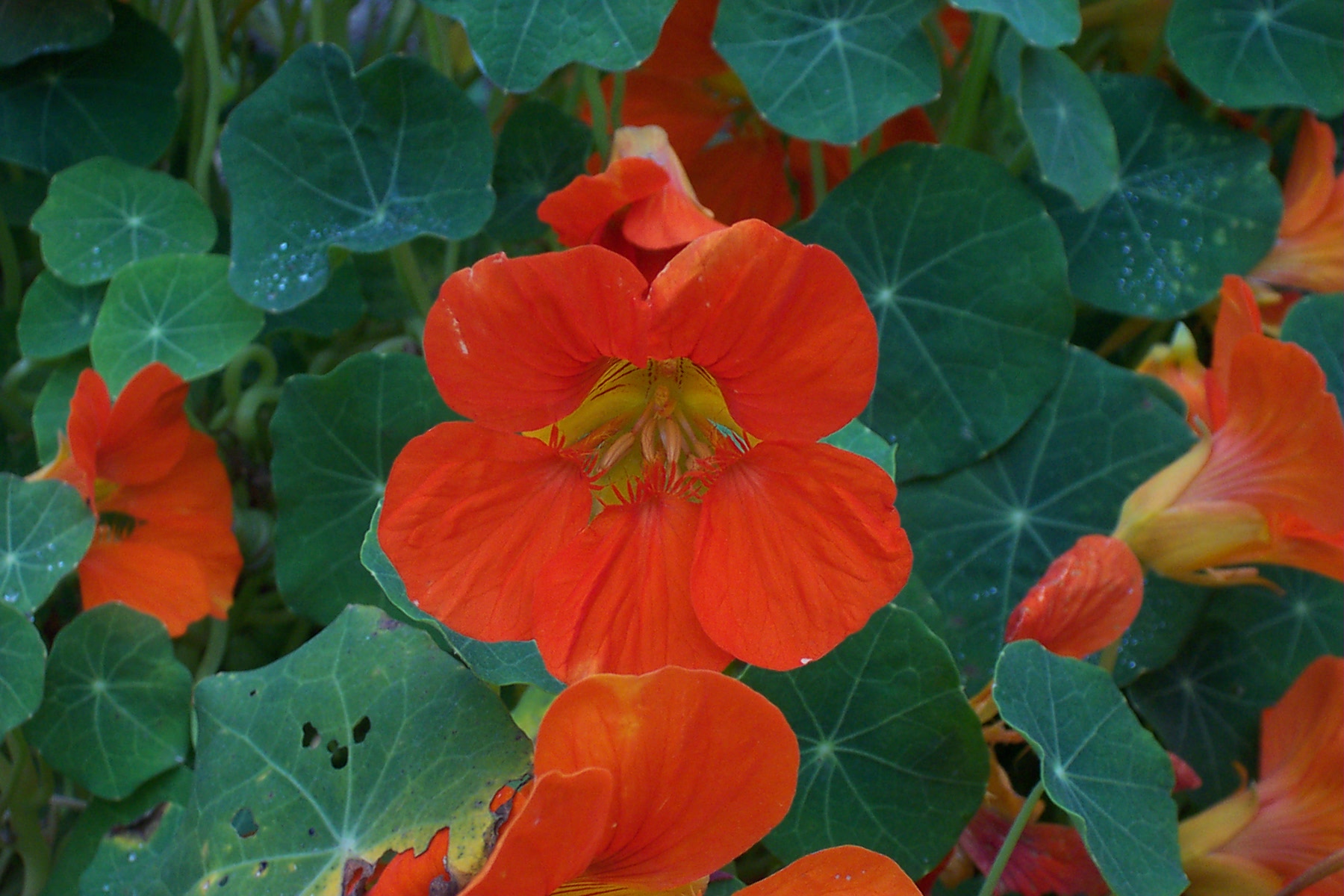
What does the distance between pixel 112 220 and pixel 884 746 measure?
0.88m

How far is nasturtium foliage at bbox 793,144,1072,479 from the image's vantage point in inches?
37.5

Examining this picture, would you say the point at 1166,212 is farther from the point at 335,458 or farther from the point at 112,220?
the point at 112,220

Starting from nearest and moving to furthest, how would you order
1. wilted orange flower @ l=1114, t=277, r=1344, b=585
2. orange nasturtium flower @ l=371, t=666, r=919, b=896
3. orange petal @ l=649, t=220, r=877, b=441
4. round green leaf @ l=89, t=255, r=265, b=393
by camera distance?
1. orange nasturtium flower @ l=371, t=666, r=919, b=896
2. orange petal @ l=649, t=220, r=877, b=441
3. wilted orange flower @ l=1114, t=277, r=1344, b=585
4. round green leaf @ l=89, t=255, r=265, b=393

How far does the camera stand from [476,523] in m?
0.57

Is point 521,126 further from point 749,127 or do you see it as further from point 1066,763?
point 1066,763

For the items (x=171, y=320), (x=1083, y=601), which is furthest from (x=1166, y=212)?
(x=171, y=320)

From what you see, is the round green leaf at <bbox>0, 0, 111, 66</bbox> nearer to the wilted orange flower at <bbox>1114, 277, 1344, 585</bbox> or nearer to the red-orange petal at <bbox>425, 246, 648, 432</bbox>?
the red-orange petal at <bbox>425, 246, 648, 432</bbox>

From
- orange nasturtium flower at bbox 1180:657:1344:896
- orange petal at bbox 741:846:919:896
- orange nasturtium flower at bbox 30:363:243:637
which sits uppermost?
orange petal at bbox 741:846:919:896

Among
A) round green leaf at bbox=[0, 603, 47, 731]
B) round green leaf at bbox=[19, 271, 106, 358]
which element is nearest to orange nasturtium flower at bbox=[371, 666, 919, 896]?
round green leaf at bbox=[0, 603, 47, 731]

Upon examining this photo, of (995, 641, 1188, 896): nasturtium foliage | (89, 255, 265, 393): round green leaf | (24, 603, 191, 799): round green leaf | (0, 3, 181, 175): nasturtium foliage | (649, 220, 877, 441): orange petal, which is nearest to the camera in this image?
(649, 220, 877, 441): orange petal

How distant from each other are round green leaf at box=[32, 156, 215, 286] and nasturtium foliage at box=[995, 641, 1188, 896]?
856 millimetres

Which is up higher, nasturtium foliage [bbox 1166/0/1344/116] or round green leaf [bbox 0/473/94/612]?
nasturtium foliage [bbox 1166/0/1344/116]

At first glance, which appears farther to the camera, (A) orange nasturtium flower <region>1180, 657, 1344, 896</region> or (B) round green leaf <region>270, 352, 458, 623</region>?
(B) round green leaf <region>270, 352, 458, 623</region>

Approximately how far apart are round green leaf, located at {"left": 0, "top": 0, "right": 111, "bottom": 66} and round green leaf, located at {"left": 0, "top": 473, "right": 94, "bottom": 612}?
48 centimetres
